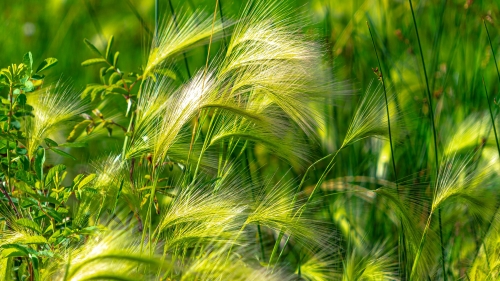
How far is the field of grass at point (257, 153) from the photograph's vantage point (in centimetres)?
101

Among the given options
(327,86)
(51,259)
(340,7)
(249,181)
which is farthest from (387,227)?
(51,259)

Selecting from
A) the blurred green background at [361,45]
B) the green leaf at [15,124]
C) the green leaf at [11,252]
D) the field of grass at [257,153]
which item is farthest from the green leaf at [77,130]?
the green leaf at [11,252]

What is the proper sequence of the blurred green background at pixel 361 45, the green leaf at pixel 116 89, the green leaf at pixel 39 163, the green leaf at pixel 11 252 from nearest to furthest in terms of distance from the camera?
1. the green leaf at pixel 11 252
2. the green leaf at pixel 39 163
3. the green leaf at pixel 116 89
4. the blurred green background at pixel 361 45

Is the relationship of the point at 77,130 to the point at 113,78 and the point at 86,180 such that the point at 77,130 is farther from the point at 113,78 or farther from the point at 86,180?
the point at 86,180

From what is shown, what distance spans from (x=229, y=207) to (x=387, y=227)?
53 centimetres

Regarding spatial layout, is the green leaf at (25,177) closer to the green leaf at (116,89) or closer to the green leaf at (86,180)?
the green leaf at (86,180)

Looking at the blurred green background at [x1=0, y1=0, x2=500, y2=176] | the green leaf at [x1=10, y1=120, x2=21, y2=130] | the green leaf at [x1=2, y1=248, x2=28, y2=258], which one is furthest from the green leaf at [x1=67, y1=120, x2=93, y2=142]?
the green leaf at [x1=2, y1=248, x2=28, y2=258]

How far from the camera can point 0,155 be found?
1267mm

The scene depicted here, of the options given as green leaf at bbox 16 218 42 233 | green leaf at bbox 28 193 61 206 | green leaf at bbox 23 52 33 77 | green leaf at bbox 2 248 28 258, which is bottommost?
green leaf at bbox 2 248 28 258

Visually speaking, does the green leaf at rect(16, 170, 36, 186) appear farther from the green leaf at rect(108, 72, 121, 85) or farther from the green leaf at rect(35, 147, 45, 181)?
the green leaf at rect(108, 72, 121, 85)

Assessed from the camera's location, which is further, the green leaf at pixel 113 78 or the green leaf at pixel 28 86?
the green leaf at pixel 113 78

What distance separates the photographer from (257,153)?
1.59 m

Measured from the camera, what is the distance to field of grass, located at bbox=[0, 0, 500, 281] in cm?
101

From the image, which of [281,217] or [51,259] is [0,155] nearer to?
[51,259]
